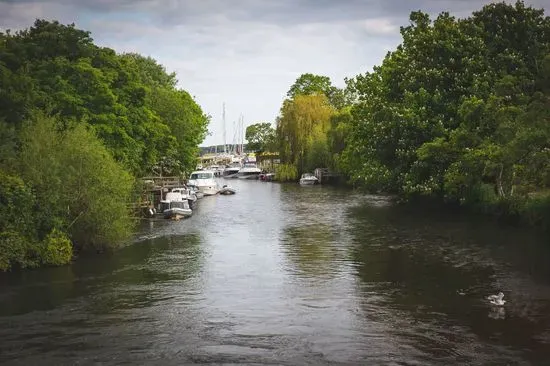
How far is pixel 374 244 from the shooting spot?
37.8 meters

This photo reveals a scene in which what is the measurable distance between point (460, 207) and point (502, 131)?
1471cm

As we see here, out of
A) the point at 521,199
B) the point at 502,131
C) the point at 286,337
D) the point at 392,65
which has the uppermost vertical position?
the point at 392,65

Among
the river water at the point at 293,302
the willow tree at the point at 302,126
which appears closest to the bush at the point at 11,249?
the river water at the point at 293,302

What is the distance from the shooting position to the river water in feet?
61.0

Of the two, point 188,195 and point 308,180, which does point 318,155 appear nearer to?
point 308,180

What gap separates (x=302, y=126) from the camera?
3991 inches

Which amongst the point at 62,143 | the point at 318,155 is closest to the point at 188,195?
the point at 62,143

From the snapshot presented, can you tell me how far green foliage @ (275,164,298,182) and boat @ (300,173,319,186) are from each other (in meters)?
6.47

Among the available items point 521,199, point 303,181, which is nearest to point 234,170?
point 303,181

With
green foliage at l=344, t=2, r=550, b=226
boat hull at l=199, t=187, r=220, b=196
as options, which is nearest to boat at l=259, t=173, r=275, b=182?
boat hull at l=199, t=187, r=220, b=196

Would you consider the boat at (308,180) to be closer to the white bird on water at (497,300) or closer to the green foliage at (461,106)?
the green foliage at (461,106)

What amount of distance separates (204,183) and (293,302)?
5957 centimetres

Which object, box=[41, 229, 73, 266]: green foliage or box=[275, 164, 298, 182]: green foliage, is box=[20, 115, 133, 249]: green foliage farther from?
box=[275, 164, 298, 182]: green foliage

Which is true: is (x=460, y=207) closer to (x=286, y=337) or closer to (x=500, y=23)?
(x=500, y=23)
